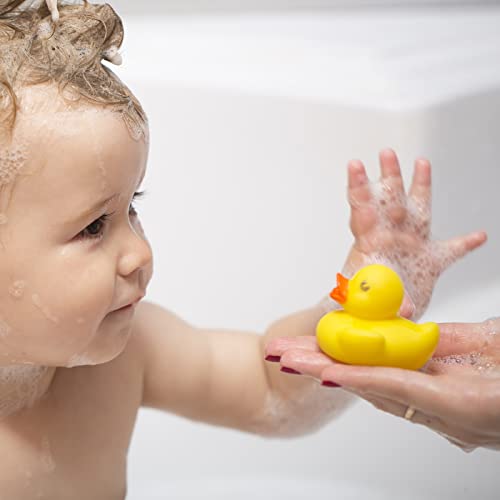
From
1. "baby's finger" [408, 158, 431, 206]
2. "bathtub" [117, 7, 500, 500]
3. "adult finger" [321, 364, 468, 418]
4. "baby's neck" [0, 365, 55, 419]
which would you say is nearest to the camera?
"adult finger" [321, 364, 468, 418]

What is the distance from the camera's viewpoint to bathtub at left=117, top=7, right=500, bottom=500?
1.61 metres

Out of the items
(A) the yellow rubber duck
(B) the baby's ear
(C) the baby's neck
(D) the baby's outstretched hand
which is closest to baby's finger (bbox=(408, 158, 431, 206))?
(D) the baby's outstretched hand

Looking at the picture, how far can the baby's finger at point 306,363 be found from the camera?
93 cm

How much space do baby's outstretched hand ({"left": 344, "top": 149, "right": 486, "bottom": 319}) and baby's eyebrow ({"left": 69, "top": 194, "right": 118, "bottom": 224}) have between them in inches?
12.9

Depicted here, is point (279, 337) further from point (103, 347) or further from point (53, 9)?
point (53, 9)

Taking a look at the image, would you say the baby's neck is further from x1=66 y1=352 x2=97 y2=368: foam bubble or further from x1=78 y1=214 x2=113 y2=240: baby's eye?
x1=78 y1=214 x2=113 y2=240: baby's eye

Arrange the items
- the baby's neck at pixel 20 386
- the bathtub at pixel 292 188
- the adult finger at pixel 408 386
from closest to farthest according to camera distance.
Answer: the adult finger at pixel 408 386 → the baby's neck at pixel 20 386 → the bathtub at pixel 292 188

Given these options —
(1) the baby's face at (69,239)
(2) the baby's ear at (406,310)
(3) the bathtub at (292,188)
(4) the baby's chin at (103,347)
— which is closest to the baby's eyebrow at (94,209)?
(1) the baby's face at (69,239)

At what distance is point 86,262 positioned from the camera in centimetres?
91

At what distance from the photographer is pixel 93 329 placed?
942mm

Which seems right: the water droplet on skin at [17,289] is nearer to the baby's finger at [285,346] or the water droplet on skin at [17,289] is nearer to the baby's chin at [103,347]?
the baby's chin at [103,347]

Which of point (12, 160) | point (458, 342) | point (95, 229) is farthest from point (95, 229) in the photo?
point (458, 342)

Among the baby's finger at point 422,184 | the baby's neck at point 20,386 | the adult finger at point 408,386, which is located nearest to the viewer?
the adult finger at point 408,386

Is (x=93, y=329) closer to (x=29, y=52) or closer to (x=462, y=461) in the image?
(x=29, y=52)
